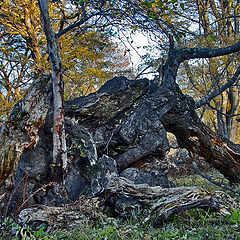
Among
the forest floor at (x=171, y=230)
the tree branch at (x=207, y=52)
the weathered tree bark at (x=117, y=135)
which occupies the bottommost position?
the forest floor at (x=171, y=230)

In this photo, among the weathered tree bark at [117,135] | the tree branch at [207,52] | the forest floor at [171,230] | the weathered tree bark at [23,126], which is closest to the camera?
the forest floor at [171,230]

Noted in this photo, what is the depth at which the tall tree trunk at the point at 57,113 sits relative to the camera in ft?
11.9

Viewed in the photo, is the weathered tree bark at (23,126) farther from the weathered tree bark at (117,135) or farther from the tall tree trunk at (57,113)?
the tall tree trunk at (57,113)

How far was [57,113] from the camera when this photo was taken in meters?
3.68

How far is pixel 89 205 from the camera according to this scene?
291 cm

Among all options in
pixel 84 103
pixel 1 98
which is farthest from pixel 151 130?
pixel 1 98

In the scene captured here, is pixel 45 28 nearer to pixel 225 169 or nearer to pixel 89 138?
pixel 89 138

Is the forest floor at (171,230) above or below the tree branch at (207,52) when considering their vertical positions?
below

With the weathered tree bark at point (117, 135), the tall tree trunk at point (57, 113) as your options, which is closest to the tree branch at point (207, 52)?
the weathered tree bark at point (117, 135)

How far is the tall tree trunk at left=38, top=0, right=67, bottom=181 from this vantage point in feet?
11.9

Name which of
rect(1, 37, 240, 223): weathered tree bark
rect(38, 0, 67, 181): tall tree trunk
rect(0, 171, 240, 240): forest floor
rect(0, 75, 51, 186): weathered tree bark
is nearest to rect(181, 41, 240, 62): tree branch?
rect(1, 37, 240, 223): weathered tree bark

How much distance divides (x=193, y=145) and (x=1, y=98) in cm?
950

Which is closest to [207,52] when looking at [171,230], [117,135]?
[117,135]

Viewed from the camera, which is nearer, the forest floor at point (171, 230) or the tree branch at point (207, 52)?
the forest floor at point (171, 230)
